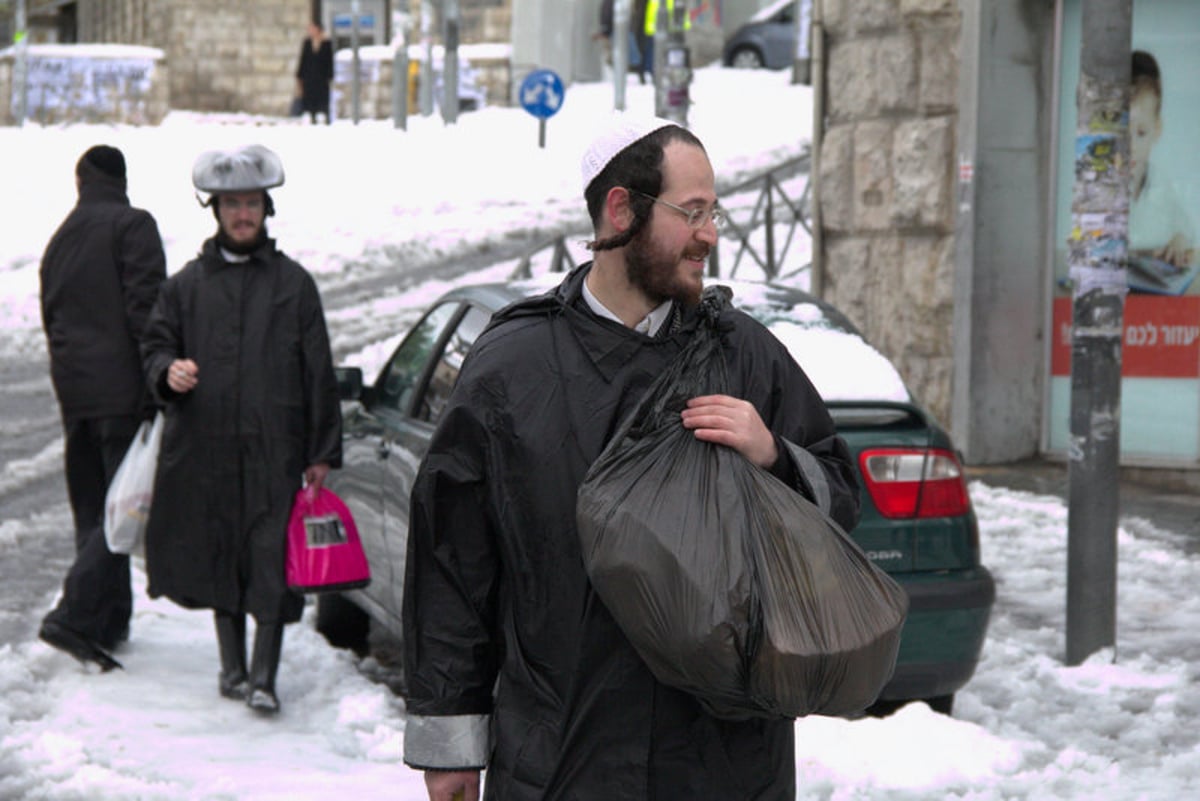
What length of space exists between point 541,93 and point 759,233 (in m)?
5.29

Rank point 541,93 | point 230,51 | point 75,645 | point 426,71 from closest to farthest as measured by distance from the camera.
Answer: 1. point 75,645
2. point 541,93
3. point 426,71
4. point 230,51

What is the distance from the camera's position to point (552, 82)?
23.9 meters

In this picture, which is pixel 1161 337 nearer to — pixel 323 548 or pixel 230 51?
pixel 323 548

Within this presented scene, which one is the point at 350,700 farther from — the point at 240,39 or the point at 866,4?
the point at 240,39

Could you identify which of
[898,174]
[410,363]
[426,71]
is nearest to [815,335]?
[410,363]

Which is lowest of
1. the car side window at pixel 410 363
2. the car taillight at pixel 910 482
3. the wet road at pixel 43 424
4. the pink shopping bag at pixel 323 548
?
the wet road at pixel 43 424

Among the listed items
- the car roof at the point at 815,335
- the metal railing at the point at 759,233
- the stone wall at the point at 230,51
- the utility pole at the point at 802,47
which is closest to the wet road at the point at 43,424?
the metal railing at the point at 759,233

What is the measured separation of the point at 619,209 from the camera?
2924 millimetres

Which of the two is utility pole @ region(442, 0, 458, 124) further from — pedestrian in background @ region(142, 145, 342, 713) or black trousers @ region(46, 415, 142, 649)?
pedestrian in background @ region(142, 145, 342, 713)

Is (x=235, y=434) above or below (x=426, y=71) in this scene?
below

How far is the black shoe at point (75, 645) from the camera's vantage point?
6.57 metres

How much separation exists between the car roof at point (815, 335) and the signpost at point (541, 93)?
17189mm

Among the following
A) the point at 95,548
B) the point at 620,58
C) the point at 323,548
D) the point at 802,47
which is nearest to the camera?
the point at 323,548

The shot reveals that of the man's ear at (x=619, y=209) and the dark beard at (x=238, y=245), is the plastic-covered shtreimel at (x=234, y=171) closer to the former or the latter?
the dark beard at (x=238, y=245)
